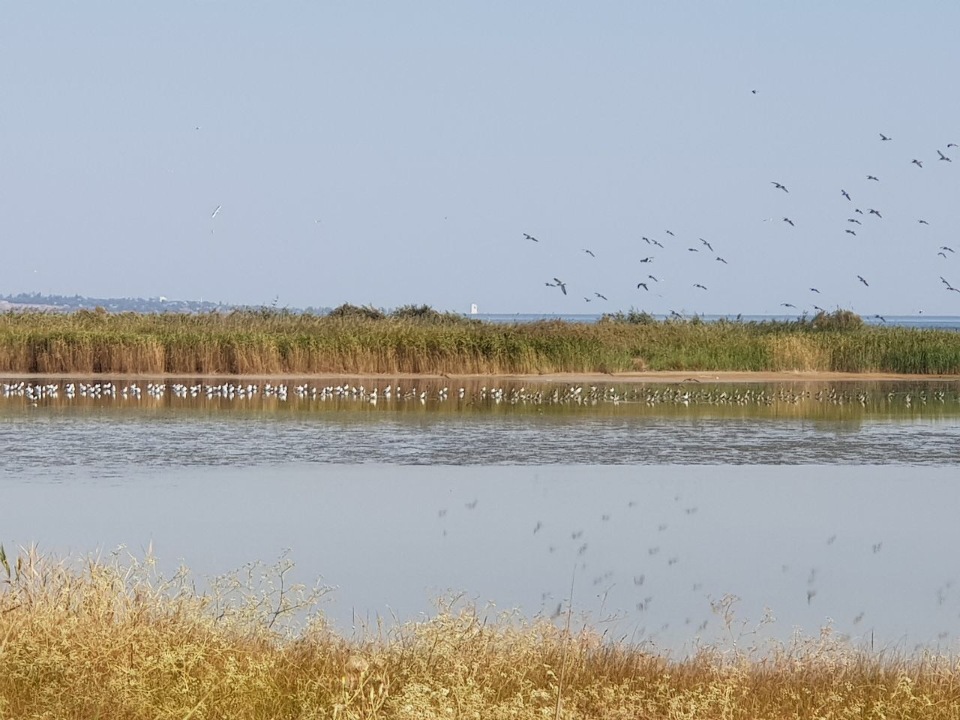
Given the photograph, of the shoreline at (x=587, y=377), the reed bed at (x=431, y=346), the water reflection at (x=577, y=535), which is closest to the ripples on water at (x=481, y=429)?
the water reflection at (x=577, y=535)

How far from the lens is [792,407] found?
98.1 feet

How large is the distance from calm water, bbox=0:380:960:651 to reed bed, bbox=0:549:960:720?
138cm

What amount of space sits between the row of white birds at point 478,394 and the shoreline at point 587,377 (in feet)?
6.49

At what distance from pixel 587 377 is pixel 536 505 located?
24595mm

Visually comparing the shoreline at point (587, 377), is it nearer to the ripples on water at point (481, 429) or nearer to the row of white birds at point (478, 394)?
the row of white birds at point (478, 394)

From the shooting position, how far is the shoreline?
3738 cm

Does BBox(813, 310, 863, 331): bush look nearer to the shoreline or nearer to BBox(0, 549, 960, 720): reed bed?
the shoreline

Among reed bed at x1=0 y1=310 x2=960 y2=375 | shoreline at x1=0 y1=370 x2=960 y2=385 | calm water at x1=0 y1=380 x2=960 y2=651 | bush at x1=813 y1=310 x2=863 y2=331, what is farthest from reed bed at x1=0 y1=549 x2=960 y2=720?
bush at x1=813 y1=310 x2=863 y2=331

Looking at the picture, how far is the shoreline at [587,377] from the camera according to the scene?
37.4m

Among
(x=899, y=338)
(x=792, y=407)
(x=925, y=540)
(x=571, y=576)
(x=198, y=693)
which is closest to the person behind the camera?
(x=198, y=693)

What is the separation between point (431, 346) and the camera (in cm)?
3931

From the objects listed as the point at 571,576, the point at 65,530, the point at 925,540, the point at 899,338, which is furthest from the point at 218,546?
the point at 899,338

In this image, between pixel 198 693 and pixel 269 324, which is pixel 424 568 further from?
pixel 269 324

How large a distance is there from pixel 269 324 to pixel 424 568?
107ft
